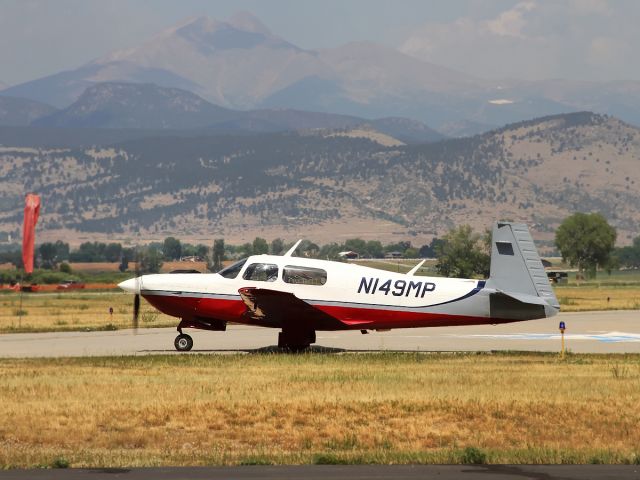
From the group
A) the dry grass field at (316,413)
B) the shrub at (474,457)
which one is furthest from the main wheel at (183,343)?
the shrub at (474,457)

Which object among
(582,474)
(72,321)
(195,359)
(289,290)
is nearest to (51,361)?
(195,359)

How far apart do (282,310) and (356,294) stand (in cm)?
187

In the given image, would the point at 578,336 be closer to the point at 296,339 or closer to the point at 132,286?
the point at 296,339

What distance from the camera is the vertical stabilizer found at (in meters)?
31.7

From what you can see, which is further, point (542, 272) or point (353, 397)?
point (542, 272)

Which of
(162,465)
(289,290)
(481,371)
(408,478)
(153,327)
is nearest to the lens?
(408,478)

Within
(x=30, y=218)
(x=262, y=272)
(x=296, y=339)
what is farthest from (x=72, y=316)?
(x=262, y=272)

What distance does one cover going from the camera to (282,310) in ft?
105

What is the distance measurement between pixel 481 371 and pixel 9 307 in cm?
4360

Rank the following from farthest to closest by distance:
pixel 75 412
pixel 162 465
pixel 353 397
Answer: pixel 353 397
pixel 75 412
pixel 162 465

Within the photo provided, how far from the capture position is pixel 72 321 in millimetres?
50656

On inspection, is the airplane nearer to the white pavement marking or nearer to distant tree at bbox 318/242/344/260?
the white pavement marking

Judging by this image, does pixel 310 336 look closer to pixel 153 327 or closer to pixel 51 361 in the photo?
pixel 51 361

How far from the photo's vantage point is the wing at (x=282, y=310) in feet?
104
